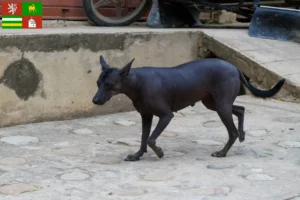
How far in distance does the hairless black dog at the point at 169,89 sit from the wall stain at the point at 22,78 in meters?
1.55

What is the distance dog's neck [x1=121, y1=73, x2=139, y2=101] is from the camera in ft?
14.4

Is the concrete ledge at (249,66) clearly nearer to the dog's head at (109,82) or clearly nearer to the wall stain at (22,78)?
the wall stain at (22,78)

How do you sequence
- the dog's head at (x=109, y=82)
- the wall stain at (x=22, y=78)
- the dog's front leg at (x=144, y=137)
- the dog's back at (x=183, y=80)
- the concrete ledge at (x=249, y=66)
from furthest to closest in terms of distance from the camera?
the concrete ledge at (x=249, y=66)
the wall stain at (x=22, y=78)
the dog's front leg at (x=144, y=137)
the dog's back at (x=183, y=80)
the dog's head at (x=109, y=82)

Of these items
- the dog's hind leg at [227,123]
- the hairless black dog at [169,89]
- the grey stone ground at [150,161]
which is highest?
the hairless black dog at [169,89]

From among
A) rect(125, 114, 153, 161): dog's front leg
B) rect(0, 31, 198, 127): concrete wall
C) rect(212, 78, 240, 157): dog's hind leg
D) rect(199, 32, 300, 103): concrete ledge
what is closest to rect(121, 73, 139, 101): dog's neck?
rect(125, 114, 153, 161): dog's front leg

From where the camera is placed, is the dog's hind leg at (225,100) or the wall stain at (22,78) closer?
the dog's hind leg at (225,100)

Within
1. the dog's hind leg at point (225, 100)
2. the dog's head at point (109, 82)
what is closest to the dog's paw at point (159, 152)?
the dog's hind leg at point (225, 100)

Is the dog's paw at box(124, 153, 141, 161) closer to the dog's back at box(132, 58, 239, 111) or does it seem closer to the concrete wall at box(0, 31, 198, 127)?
the dog's back at box(132, 58, 239, 111)

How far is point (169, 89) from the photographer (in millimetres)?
4559

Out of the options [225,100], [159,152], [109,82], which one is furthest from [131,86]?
[225,100]

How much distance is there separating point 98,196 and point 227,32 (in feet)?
14.0

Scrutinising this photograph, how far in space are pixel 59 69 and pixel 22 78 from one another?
0.39 metres

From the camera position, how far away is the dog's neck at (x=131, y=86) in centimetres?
439

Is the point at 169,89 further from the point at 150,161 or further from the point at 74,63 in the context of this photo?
the point at 74,63
